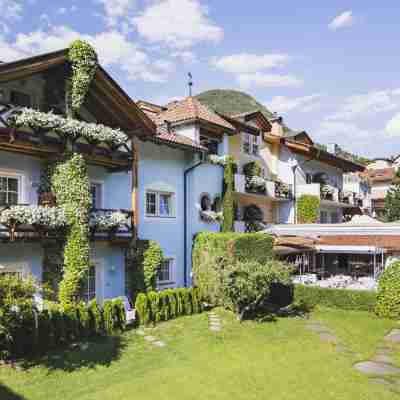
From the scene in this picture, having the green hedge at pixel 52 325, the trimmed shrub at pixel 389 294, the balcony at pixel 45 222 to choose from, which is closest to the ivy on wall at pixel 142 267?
the balcony at pixel 45 222

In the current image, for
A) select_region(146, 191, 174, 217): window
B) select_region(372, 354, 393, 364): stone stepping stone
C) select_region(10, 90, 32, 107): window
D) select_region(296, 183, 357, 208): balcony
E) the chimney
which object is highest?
the chimney

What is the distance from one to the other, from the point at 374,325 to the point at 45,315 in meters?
12.5

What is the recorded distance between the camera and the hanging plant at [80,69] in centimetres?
1471

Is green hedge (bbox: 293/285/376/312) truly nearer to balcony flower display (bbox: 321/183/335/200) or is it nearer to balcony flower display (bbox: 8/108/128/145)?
balcony flower display (bbox: 8/108/128/145)

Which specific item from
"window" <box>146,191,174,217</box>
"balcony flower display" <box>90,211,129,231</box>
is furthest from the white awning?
"balcony flower display" <box>90,211,129,231</box>

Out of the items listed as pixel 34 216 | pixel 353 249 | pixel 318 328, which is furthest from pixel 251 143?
pixel 34 216

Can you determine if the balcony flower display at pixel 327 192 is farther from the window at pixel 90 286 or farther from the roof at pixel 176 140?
the window at pixel 90 286

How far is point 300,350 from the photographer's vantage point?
43.1 feet

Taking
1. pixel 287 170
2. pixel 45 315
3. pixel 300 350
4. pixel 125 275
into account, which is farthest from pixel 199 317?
pixel 287 170

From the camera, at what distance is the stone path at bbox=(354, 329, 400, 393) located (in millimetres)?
10570

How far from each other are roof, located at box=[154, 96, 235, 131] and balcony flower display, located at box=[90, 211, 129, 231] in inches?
318

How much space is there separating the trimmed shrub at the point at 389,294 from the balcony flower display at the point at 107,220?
1160 centimetres

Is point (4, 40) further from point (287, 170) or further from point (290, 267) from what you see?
point (287, 170)

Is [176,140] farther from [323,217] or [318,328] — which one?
[323,217]
